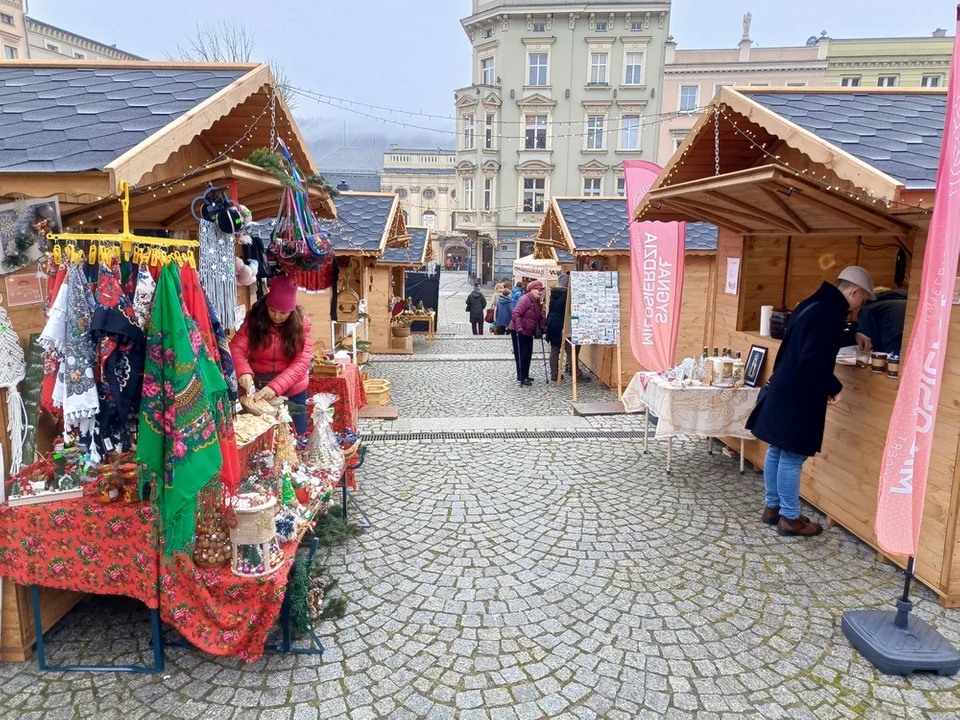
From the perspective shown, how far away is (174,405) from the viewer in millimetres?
2709

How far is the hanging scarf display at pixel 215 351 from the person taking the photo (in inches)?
114

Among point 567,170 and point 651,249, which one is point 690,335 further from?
point 567,170

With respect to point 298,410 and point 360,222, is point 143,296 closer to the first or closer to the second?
point 298,410

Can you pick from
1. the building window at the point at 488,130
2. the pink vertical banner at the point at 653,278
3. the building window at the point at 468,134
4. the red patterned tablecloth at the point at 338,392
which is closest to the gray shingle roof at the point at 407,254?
the pink vertical banner at the point at 653,278

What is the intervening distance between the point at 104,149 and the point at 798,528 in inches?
208

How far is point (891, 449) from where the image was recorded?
330cm

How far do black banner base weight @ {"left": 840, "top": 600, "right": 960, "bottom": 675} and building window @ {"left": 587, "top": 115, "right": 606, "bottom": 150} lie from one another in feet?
116

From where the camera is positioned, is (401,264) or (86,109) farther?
(401,264)

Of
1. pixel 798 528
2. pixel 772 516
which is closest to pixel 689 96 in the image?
pixel 772 516

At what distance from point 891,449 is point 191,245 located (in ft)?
13.0

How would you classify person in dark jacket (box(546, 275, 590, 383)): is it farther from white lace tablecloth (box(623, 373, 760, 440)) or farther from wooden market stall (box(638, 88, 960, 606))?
white lace tablecloth (box(623, 373, 760, 440))

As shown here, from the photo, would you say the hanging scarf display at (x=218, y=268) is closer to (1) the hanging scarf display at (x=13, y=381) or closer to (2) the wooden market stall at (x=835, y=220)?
(1) the hanging scarf display at (x=13, y=381)

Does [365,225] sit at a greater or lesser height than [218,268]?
greater

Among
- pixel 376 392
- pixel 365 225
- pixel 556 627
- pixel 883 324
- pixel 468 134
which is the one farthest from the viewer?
pixel 468 134
